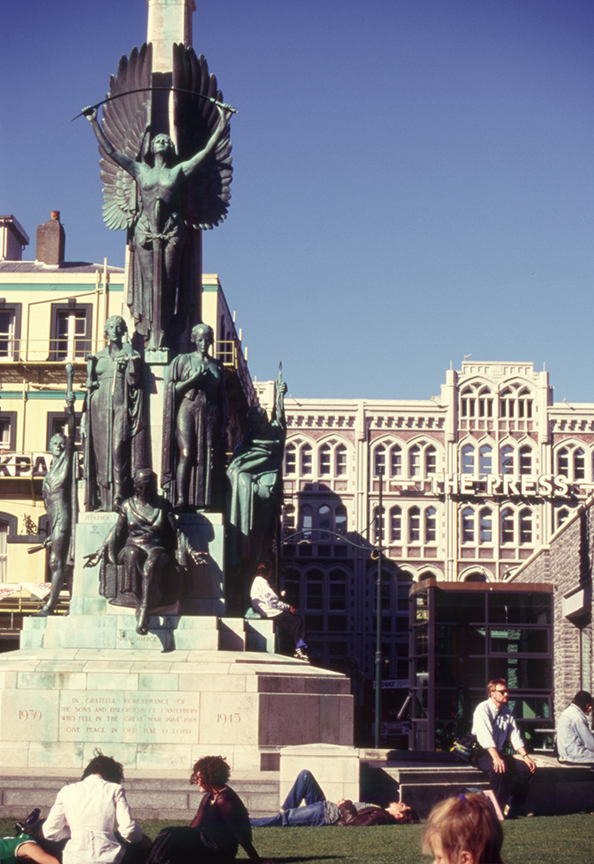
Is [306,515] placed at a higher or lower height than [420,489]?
lower

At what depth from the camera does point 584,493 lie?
255 ft

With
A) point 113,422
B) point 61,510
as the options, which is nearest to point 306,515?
point 61,510

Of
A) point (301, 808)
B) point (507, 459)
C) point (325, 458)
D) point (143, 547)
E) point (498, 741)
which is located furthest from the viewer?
point (325, 458)

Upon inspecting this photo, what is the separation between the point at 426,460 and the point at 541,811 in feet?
218

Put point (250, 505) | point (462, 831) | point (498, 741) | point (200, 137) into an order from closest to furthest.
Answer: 1. point (462, 831)
2. point (498, 741)
3. point (250, 505)
4. point (200, 137)

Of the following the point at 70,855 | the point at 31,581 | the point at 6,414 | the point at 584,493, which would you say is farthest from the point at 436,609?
the point at 584,493

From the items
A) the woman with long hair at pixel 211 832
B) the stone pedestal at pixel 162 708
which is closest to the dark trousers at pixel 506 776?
the stone pedestal at pixel 162 708

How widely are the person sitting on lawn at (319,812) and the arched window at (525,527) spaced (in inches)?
2634

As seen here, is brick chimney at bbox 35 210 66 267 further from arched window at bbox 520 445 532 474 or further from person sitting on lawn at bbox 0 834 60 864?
person sitting on lawn at bbox 0 834 60 864

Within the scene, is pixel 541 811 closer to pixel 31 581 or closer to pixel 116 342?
pixel 116 342

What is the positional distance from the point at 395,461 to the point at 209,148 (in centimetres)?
6335

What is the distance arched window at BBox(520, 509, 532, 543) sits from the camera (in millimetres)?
78312

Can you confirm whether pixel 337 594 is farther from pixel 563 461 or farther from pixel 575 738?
pixel 575 738

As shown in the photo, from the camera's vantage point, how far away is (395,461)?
80250mm
